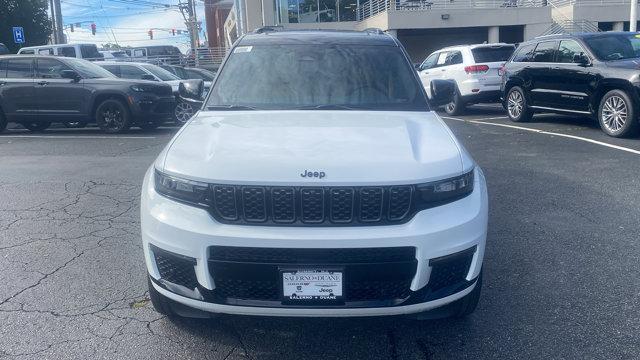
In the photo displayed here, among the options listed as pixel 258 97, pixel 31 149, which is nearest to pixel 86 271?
pixel 258 97

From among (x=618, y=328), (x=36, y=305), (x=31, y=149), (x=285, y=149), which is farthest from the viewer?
(x=31, y=149)

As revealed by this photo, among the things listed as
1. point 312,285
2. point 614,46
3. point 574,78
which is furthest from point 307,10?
point 312,285

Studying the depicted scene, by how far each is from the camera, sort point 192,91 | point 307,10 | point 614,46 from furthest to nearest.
Result: point 307,10, point 614,46, point 192,91

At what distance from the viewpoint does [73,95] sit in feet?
41.6

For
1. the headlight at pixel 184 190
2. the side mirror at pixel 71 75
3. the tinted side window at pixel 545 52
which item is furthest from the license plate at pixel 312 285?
the side mirror at pixel 71 75

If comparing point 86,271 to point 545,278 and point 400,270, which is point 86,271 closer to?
point 400,270

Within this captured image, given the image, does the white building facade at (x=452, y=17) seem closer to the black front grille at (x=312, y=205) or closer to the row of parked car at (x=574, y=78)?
the row of parked car at (x=574, y=78)

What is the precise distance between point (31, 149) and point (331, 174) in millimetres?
9397

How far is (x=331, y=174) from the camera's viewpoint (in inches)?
121

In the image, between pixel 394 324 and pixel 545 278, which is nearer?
pixel 394 324

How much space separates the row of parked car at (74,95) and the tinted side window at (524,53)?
6880mm

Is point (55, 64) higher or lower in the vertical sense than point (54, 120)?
higher

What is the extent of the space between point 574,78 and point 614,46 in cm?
84

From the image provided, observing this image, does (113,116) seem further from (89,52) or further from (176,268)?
(89,52)
